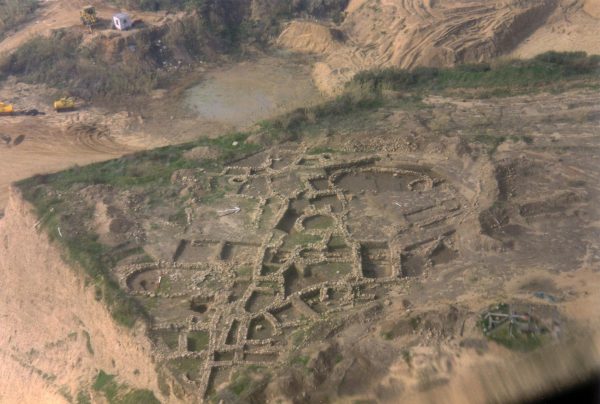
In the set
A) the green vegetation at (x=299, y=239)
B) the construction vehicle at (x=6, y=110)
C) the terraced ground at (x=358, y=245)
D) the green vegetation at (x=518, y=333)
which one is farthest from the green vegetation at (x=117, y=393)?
the construction vehicle at (x=6, y=110)

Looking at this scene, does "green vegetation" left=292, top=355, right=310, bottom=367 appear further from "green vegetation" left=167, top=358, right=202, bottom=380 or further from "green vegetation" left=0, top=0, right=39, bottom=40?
"green vegetation" left=0, top=0, right=39, bottom=40

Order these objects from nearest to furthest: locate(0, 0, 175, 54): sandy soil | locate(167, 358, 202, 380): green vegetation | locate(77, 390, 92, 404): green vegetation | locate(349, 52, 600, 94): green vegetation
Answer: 1. locate(167, 358, 202, 380): green vegetation
2. locate(77, 390, 92, 404): green vegetation
3. locate(349, 52, 600, 94): green vegetation
4. locate(0, 0, 175, 54): sandy soil

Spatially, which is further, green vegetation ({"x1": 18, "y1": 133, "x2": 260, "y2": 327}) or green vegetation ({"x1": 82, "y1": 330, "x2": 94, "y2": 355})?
green vegetation ({"x1": 18, "y1": 133, "x2": 260, "y2": 327})

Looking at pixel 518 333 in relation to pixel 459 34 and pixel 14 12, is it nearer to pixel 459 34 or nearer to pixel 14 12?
pixel 459 34

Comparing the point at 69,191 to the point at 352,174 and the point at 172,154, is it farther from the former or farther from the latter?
the point at 352,174

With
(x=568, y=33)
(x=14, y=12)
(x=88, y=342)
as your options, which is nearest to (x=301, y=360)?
(x=88, y=342)

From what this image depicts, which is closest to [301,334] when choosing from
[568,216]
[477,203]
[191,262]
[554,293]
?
[191,262]

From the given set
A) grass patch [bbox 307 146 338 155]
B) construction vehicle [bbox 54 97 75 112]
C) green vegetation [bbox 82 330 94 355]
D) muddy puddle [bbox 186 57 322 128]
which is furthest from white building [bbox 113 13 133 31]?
green vegetation [bbox 82 330 94 355]
